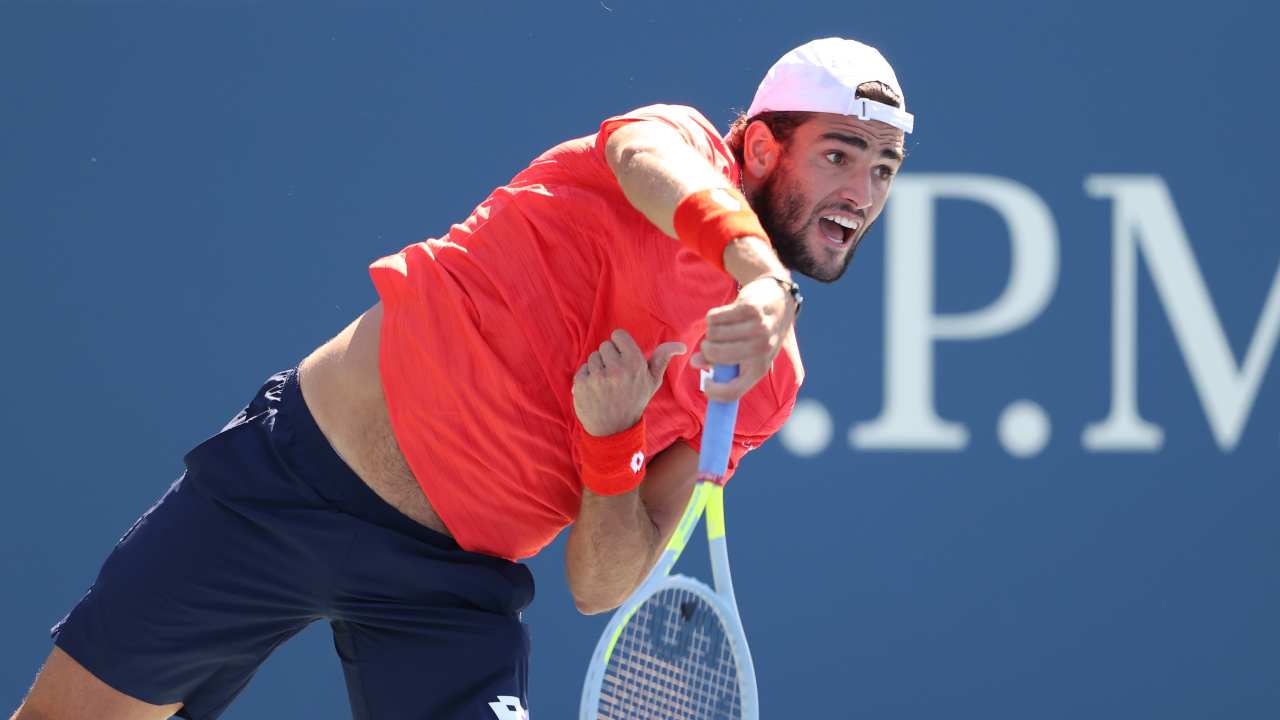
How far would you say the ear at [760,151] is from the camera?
2.77 metres

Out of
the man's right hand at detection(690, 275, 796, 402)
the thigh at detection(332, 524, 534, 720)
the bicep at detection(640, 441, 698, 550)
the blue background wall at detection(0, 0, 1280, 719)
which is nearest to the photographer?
the man's right hand at detection(690, 275, 796, 402)

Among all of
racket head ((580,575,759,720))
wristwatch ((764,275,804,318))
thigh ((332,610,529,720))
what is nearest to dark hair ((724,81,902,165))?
wristwatch ((764,275,804,318))

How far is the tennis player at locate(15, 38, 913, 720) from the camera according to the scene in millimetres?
2652

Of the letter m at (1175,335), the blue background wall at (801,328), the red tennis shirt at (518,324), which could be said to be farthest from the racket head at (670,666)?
the letter m at (1175,335)

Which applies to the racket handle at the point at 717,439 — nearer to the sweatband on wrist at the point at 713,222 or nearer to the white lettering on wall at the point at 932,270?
the sweatband on wrist at the point at 713,222

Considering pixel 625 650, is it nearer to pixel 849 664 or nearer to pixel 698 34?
pixel 849 664

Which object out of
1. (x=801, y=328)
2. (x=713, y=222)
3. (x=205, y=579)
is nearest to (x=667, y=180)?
(x=713, y=222)

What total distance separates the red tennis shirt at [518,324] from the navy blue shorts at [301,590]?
11cm

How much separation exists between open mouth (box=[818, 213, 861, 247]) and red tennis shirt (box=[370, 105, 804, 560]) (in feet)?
0.61

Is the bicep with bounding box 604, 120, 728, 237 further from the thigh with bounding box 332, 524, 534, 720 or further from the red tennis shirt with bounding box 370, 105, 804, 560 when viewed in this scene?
the thigh with bounding box 332, 524, 534, 720

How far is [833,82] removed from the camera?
8.93ft

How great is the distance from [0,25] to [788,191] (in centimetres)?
257

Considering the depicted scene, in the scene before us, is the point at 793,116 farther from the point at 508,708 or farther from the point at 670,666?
the point at 508,708

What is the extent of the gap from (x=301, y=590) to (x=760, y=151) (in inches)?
42.5
